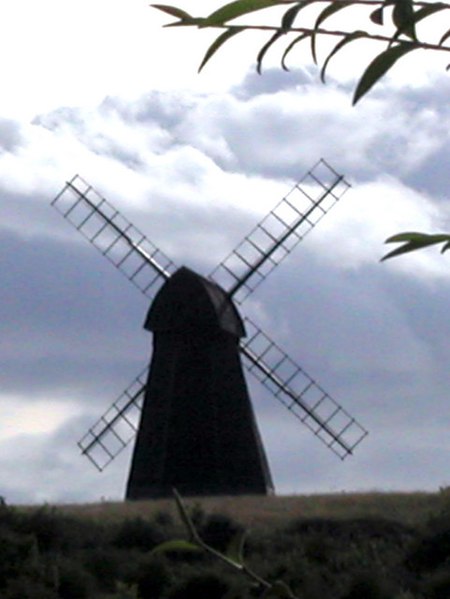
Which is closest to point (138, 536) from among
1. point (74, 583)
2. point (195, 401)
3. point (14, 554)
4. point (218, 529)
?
point (218, 529)

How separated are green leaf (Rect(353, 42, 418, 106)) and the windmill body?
98.2ft

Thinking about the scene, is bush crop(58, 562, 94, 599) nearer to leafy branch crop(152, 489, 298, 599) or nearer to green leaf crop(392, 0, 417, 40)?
leafy branch crop(152, 489, 298, 599)

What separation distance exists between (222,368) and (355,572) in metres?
9.64

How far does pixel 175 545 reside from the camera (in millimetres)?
1438

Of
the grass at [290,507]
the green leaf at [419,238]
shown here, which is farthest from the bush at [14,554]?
the green leaf at [419,238]

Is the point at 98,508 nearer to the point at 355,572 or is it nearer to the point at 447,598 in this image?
the point at 355,572

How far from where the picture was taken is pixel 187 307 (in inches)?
1241

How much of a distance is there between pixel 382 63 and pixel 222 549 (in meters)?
24.1

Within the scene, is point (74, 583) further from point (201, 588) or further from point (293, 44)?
point (293, 44)

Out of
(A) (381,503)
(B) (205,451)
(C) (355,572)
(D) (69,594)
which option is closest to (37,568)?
(D) (69,594)

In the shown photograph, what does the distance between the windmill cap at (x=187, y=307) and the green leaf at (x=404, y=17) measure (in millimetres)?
29928

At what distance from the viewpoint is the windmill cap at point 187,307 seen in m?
31.4

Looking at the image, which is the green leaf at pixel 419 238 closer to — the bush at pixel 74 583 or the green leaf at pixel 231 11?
the green leaf at pixel 231 11

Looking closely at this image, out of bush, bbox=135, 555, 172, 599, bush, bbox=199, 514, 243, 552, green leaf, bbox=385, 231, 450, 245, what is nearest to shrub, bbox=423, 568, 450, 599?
bush, bbox=135, 555, 172, 599
